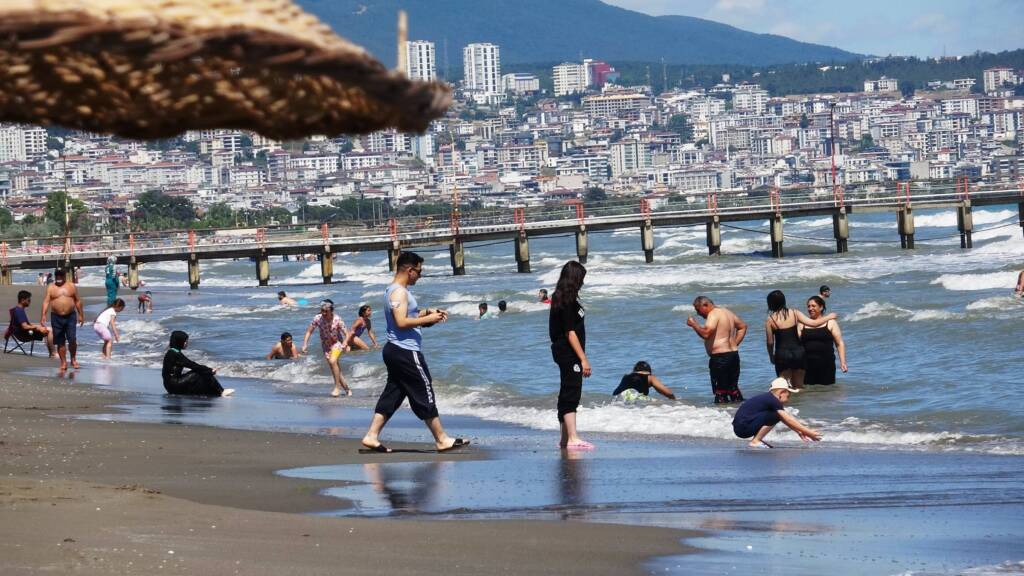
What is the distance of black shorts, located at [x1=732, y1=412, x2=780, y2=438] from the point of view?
10.7 metres

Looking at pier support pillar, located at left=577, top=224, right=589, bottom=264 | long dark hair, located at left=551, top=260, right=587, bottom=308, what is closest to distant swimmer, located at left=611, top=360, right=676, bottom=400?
long dark hair, located at left=551, top=260, right=587, bottom=308

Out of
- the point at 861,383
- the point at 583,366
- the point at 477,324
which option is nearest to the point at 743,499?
the point at 583,366

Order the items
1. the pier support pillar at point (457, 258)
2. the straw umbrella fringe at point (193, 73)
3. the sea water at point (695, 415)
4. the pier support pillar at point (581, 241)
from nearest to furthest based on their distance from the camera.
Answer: the straw umbrella fringe at point (193, 73) → the sea water at point (695, 415) → the pier support pillar at point (457, 258) → the pier support pillar at point (581, 241)

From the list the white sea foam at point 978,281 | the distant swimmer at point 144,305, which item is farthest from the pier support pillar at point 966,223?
the distant swimmer at point 144,305

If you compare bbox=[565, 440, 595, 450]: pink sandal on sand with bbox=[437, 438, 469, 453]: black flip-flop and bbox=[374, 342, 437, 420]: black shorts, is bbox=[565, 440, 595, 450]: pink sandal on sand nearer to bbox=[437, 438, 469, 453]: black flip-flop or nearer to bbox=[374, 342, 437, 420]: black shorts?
bbox=[437, 438, 469, 453]: black flip-flop

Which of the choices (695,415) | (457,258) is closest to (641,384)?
(695,415)

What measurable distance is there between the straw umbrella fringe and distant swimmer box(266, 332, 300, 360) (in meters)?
18.3

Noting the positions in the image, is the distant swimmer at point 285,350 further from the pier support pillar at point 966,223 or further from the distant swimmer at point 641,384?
the pier support pillar at point 966,223

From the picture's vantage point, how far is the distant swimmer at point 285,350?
2081 centimetres

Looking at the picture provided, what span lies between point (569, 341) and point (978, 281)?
25.0 meters

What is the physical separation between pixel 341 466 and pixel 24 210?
5556 inches

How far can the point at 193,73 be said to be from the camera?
7.99 ft

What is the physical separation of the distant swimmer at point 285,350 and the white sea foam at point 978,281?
17108mm

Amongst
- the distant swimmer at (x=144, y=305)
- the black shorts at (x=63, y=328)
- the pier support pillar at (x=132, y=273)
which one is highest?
the pier support pillar at (x=132, y=273)
